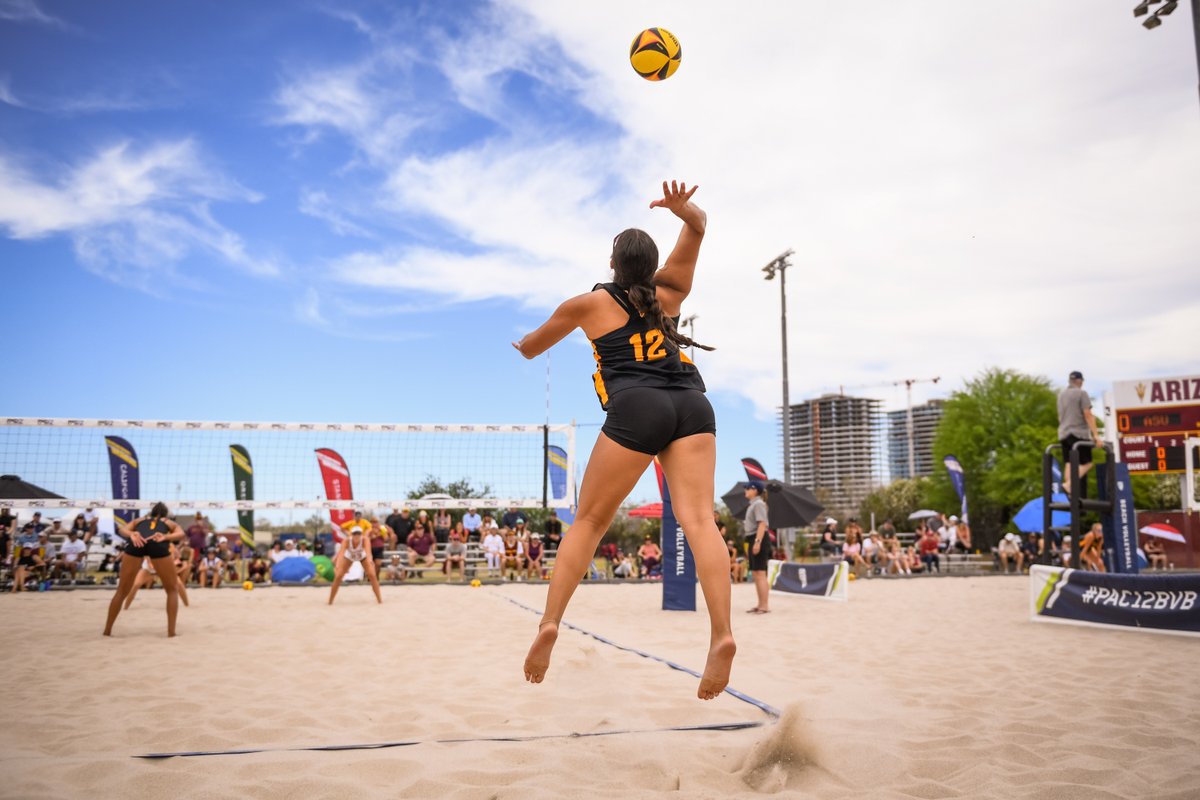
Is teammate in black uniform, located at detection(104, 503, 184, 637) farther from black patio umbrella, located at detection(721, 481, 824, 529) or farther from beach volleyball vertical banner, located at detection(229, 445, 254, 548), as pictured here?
black patio umbrella, located at detection(721, 481, 824, 529)

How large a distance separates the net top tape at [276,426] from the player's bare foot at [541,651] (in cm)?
1187

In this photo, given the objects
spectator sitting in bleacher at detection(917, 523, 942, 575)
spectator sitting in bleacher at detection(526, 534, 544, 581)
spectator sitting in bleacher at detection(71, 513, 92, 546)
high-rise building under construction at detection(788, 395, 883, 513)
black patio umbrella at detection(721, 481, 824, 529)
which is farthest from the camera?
high-rise building under construction at detection(788, 395, 883, 513)

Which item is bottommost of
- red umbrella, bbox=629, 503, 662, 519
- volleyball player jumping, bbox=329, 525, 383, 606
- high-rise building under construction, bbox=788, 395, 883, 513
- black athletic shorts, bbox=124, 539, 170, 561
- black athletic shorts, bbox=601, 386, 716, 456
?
volleyball player jumping, bbox=329, 525, 383, 606

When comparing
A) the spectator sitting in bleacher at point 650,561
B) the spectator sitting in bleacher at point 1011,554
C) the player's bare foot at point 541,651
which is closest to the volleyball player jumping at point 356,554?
the spectator sitting in bleacher at point 650,561

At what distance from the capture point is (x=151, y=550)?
661 centimetres

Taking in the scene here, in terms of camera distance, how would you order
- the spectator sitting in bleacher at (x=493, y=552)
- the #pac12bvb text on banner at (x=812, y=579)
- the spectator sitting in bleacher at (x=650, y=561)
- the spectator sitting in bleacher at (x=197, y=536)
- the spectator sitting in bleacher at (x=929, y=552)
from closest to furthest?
1. the #pac12bvb text on banner at (x=812, y=579)
2. the spectator sitting in bleacher at (x=197, y=536)
3. the spectator sitting in bleacher at (x=493, y=552)
4. the spectator sitting in bleacher at (x=650, y=561)
5. the spectator sitting in bleacher at (x=929, y=552)

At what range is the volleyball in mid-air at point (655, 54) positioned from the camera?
141 inches

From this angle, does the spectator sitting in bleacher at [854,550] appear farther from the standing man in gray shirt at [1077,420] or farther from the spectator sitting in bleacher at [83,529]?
the spectator sitting in bleacher at [83,529]

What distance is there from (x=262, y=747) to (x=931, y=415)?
365ft

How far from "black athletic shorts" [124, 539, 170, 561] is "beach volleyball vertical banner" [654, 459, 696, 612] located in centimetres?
489

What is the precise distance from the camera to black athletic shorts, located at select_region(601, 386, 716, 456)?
2.39 meters

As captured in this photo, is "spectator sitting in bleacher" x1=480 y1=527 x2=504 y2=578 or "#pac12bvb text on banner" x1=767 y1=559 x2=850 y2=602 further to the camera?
"spectator sitting in bleacher" x1=480 y1=527 x2=504 y2=578

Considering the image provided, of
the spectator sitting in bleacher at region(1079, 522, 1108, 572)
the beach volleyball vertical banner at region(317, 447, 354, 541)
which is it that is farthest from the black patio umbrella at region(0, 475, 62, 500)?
the spectator sitting in bleacher at region(1079, 522, 1108, 572)

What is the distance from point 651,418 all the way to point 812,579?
30.7ft
